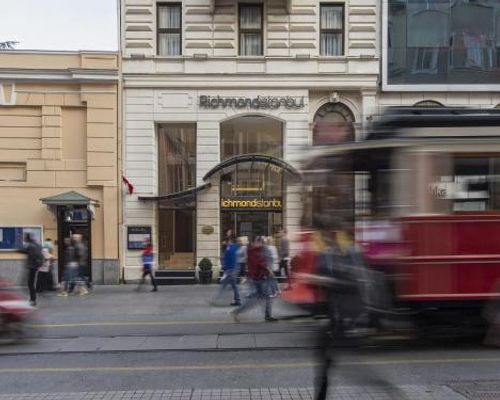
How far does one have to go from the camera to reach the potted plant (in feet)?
69.1

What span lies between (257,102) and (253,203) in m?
3.67

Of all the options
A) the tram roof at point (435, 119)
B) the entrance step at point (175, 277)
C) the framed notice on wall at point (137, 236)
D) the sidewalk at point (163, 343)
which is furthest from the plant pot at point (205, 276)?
the tram roof at point (435, 119)

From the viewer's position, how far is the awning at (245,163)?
70.2ft

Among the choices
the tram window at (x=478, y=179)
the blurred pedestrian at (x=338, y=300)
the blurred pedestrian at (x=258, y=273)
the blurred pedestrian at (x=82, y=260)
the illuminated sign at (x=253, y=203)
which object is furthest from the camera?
the illuminated sign at (x=253, y=203)

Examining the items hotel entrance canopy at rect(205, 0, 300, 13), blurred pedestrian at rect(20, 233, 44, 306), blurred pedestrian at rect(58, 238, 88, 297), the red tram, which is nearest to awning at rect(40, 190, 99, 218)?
blurred pedestrian at rect(58, 238, 88, 297)

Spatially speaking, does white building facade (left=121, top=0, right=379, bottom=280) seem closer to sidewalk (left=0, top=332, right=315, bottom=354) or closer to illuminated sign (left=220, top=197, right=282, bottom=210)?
illuminated sign (left=220, top=197, right=282, bottom=210)

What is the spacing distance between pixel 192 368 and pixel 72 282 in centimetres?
1192

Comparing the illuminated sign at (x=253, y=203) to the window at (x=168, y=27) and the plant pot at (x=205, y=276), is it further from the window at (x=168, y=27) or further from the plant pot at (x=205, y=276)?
the window at (x=168, y=27)

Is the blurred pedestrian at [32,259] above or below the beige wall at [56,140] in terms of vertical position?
below

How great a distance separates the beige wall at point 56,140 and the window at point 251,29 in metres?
4.69

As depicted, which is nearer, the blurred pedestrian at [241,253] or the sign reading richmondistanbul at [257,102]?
the blurred pedestrian at [241,253]

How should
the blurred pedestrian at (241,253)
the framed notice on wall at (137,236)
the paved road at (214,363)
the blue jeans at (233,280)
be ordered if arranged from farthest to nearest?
the framed notice on wall at (137,236) < the blurred pedestrian at (241,253) < the blue jeans at (233,280) < the paved road at (214,363)

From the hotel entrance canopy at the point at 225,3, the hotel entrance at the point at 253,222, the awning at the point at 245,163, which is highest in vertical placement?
the hotel entrance canopy at the point at 225,3

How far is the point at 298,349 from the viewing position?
8.81 m
